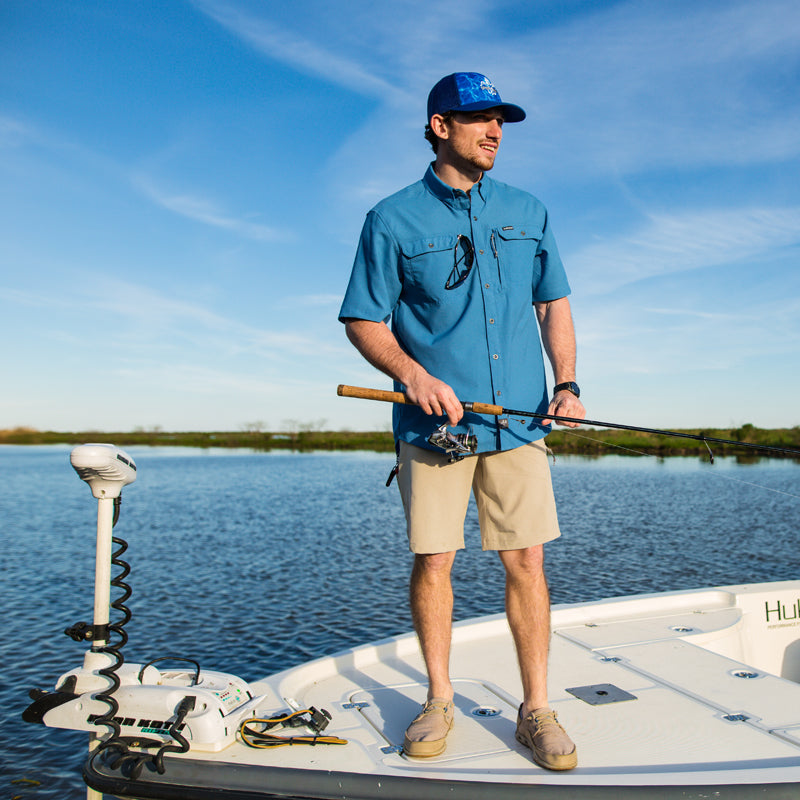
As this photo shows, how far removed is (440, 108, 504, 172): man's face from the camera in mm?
2564

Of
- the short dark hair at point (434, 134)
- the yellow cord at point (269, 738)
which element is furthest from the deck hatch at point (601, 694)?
the short dark hair at point (434, 134)

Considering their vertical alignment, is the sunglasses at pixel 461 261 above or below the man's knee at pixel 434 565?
above

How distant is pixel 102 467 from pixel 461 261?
1.48m

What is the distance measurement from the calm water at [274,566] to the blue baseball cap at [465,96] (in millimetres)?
3651

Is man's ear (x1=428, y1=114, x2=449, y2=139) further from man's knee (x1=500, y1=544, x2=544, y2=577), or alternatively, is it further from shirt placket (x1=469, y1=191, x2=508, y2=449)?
man's knee (x1=500, y1=544, x2=544, y2=577)

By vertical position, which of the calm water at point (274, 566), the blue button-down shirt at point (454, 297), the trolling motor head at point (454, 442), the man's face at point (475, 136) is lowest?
the calm water at point (274, 566)

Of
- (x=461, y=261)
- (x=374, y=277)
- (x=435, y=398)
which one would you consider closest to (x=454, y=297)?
(x=461, y=261)

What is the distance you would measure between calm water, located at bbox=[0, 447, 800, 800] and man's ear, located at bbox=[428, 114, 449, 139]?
3.69m

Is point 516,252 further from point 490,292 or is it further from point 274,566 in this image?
point 274,566

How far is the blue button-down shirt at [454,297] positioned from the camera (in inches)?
102

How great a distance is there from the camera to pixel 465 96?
2.50m

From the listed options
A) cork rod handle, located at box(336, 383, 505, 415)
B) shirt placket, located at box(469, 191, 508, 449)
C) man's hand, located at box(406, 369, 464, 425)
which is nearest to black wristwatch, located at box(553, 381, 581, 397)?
shirt placket, located at box(469, 191, 508, 449)

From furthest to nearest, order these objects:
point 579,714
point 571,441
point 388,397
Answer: point 571,441
point 579,714
point 388,397

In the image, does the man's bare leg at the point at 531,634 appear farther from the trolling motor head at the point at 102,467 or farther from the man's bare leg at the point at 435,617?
the trolling motor head at the point at 102,467
